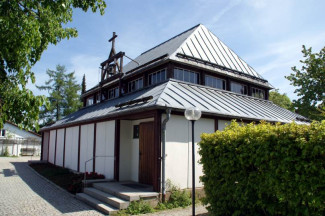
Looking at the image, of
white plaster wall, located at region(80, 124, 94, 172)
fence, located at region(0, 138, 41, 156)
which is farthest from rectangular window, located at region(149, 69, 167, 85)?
fence, located at region(0, 138, 41, 156)

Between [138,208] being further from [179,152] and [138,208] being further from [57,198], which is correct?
[57,198]

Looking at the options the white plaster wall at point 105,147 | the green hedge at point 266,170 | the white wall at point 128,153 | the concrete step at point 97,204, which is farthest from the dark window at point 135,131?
the green hedge at point 266,170

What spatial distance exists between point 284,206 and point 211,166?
191 centimetres

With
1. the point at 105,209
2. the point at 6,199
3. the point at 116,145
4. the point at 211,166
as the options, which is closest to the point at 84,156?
the point at 116,145

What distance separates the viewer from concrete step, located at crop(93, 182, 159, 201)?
7.92 meters

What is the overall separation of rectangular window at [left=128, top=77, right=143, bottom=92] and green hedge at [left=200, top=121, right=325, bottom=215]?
27.7 feet

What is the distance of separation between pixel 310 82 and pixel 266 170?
18.7 m

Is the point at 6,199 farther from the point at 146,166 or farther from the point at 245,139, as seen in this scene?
the point at 245,139

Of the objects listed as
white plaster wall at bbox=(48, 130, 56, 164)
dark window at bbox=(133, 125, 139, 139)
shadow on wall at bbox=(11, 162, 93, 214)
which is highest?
dark window at bbox=(133, 125, 139, 139)

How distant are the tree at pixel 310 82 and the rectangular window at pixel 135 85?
43.5ft

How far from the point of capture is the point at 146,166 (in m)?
10.3

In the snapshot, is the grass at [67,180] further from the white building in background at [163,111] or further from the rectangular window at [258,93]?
the rectangular window at [258,93]

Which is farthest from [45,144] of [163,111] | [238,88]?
[163,111]

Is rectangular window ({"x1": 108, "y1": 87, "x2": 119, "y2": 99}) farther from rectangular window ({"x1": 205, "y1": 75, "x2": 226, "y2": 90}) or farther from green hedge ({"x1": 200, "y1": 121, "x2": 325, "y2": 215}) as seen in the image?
green hedge ({"x1": 200, "y1": 121, "x2": 325, "y2": 215})
